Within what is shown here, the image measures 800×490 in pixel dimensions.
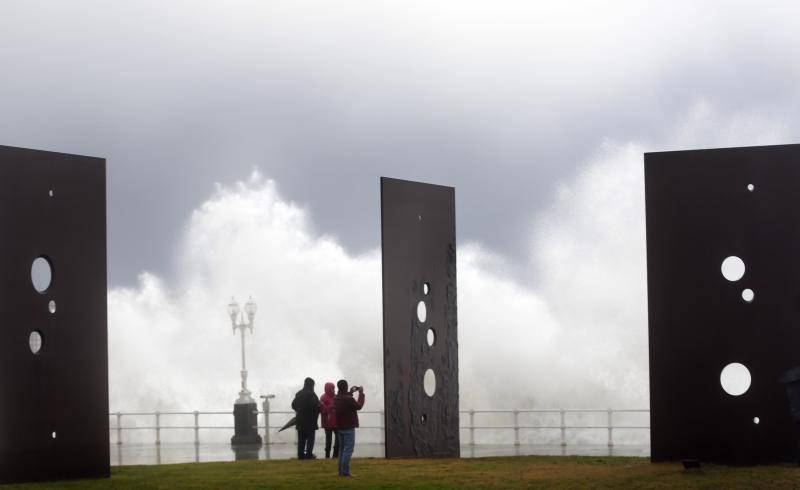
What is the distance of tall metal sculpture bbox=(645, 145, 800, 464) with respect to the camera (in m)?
18.6

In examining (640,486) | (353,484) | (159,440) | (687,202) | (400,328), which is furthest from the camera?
(159,440)

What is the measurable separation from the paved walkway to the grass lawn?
11.7 feet

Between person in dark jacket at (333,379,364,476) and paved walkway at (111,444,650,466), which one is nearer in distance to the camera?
person in dark jacket at (333,379,364,476)

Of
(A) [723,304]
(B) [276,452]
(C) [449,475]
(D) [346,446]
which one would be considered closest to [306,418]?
(B) [276,452]

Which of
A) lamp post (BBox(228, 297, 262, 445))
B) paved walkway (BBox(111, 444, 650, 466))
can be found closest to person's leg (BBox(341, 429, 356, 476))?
paved walkway (BBox(111, 444, 650, 466))

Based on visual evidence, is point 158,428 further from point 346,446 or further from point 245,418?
point 346,446

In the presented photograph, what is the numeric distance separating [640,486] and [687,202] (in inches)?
184

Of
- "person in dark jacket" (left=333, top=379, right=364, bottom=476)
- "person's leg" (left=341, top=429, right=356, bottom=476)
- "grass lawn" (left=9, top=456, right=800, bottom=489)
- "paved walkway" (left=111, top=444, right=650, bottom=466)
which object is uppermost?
"person in dark jacket" (left=333, top=379, right=364, bottom=476)

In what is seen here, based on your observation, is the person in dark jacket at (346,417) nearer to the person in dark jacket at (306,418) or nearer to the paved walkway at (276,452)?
the person in dark jacket at (306,418)

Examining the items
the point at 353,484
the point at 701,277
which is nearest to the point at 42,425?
the point at 353,484

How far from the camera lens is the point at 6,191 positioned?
18.6 metres

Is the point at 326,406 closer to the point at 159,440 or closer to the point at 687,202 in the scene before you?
the point at 687,202

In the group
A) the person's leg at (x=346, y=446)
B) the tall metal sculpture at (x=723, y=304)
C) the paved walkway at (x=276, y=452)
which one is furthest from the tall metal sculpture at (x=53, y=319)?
the tall metal sculpture at (x=723, y=304)

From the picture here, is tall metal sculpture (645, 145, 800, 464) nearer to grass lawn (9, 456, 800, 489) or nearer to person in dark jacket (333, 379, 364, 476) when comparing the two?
grass lawn (9, 456, 800, 489)
